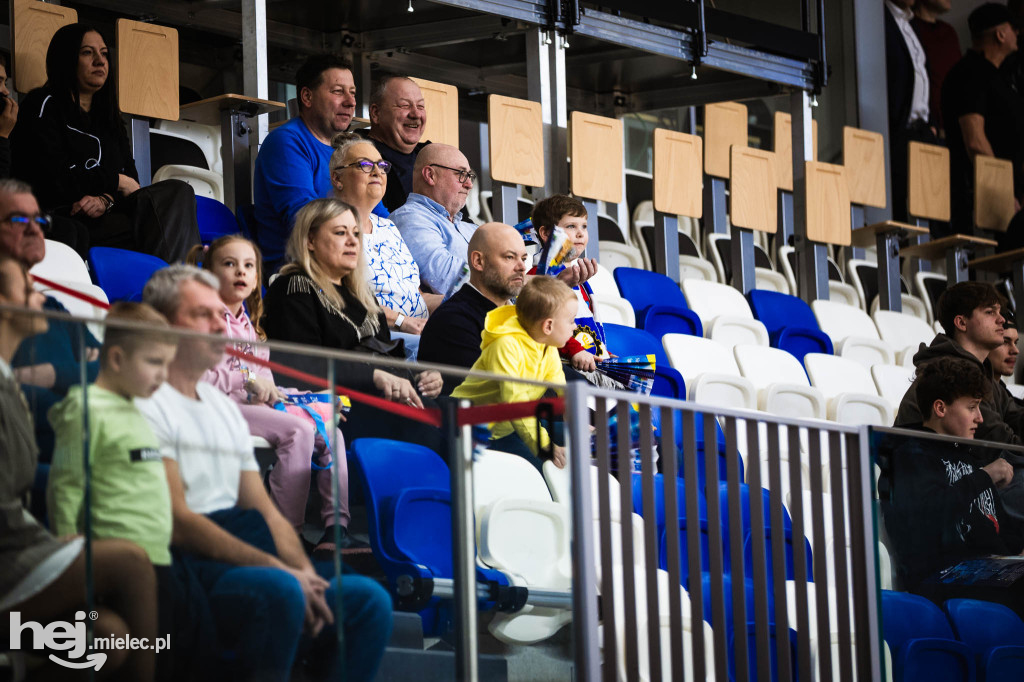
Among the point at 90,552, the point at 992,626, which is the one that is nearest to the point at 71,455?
the point at 90,552

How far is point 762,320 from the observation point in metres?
5.89

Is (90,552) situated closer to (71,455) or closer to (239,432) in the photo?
(71,455)

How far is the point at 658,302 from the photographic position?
5.41 metres

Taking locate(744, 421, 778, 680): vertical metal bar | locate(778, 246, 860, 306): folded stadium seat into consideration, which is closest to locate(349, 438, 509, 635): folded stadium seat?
locate(744, 421, 778, 680): vertical metal bar

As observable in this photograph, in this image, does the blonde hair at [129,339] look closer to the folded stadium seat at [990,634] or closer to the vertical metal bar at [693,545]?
the vertical metal bar at [693,545]

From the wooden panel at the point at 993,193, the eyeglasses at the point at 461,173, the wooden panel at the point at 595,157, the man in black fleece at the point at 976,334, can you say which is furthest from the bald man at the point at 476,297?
the wooden panel at the point at 993,193

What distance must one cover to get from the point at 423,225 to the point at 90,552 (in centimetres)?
258

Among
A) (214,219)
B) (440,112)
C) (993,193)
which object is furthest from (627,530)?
(993,193)

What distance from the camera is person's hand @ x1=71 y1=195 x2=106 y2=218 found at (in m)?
3.83

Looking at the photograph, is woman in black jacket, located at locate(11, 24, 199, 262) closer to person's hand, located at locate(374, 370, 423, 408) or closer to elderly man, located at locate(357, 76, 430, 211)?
elderly man, located at locate(357, 76, 430, 211)

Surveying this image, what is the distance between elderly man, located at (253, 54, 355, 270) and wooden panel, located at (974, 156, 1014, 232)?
4.20 meters

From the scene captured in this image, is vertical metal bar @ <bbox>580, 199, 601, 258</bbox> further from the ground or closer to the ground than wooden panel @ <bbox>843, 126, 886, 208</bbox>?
closer to the ground

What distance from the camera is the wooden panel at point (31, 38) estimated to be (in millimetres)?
4363

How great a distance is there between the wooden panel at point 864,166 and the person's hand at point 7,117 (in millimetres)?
4387
